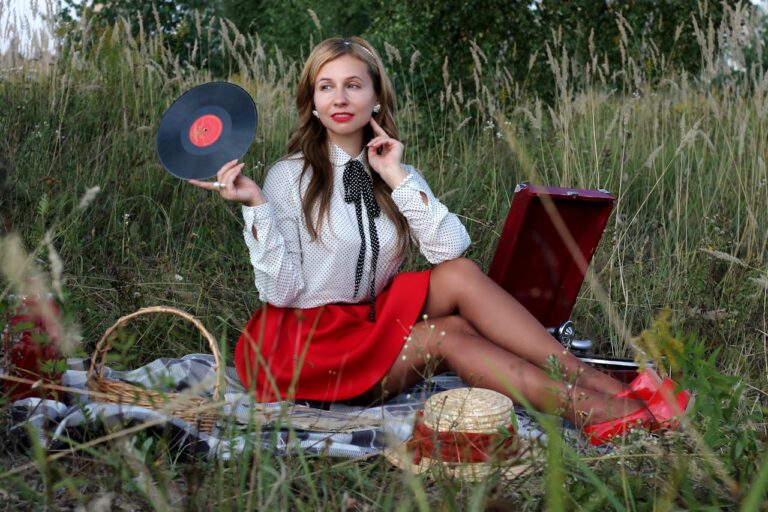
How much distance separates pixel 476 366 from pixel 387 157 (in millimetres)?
813

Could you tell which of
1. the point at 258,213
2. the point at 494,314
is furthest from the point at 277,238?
the point at 494,314

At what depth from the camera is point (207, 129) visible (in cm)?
266

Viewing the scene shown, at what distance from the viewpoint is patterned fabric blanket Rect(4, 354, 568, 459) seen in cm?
207

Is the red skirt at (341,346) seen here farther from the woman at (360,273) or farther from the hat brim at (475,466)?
the hat brim at (475,466)

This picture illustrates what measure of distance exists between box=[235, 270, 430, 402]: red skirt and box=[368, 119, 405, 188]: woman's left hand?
1.15 feet

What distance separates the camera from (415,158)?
489 centimetres

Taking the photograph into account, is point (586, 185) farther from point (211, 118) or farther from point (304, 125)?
point (211, 118)

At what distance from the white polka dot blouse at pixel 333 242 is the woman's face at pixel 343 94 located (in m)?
0.13

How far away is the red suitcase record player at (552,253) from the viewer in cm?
305

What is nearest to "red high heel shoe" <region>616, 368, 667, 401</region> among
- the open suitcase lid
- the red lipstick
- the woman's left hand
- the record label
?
the open suitcase lid

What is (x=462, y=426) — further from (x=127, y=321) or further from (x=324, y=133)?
(x=324, y=133)

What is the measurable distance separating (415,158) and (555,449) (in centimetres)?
387

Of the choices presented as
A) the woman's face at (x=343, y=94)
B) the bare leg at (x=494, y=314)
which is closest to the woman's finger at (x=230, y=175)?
the woman's face at (x=343, y=94)

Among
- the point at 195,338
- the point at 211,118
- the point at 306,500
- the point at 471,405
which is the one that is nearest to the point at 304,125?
the point at 211,118
